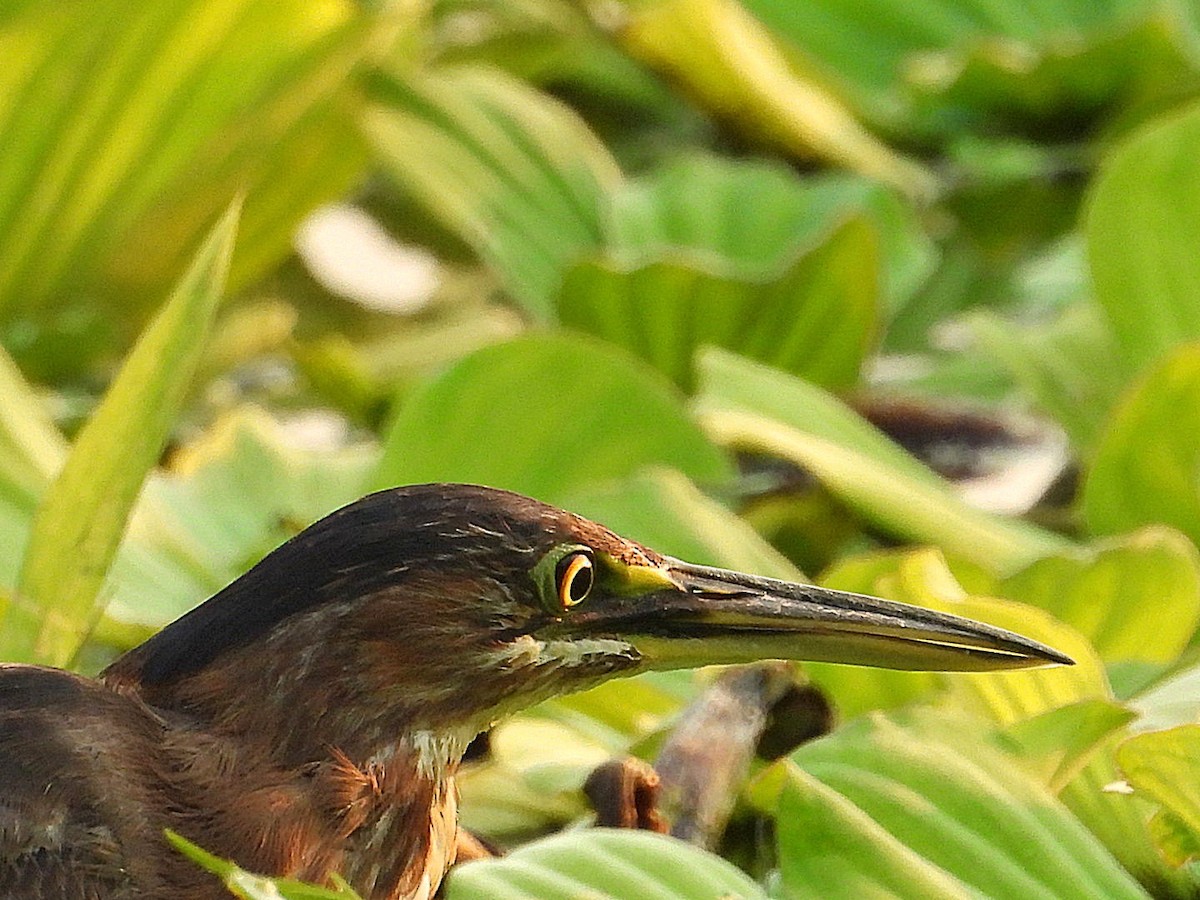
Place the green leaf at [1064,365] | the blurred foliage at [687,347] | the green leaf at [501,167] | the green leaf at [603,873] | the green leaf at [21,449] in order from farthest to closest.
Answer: the green leaf at [501,167] → the green leaf at [1064,365] → the green leaf at [21,449] → the blurred foliage at [687,347] → the green leaf at [603,873]

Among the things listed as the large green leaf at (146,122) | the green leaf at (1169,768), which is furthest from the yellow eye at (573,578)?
the large green leaf at (146,122)

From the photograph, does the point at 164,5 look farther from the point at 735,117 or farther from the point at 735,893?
the point at 735,893

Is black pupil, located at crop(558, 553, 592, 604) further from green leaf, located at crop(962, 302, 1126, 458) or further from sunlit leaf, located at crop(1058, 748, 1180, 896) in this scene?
green leaf, located at crop(962, 302, 1126, 458)

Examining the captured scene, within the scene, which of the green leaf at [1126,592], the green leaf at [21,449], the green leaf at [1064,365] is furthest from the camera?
the green leaf at [1064,365]

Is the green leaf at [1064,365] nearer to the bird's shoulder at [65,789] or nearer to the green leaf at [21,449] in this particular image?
the green leaf at [21,449]

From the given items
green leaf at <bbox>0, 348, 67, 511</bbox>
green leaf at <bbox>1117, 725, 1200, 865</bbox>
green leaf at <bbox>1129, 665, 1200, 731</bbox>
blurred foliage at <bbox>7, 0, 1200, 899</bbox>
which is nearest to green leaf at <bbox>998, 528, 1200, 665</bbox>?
blurred foliage at <bbox>7, 0, 1200, 899</bbox>

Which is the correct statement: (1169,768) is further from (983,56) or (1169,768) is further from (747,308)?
(983,56)
